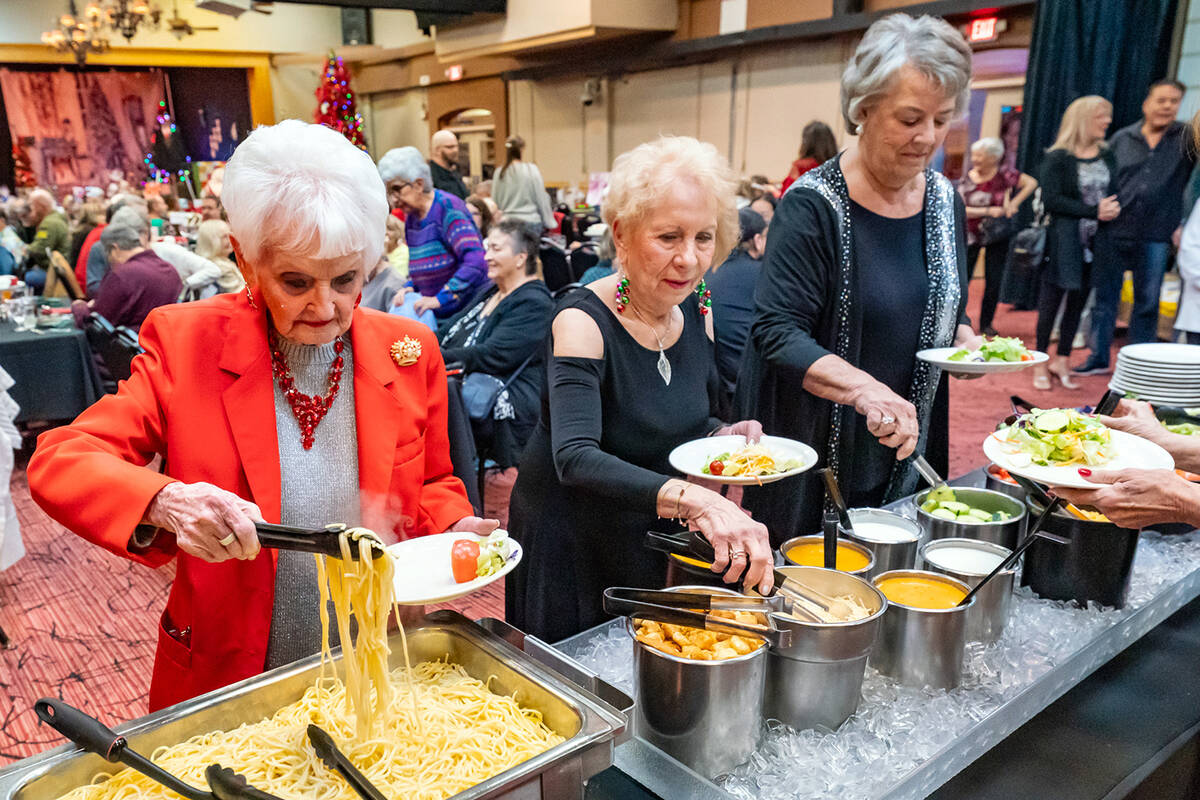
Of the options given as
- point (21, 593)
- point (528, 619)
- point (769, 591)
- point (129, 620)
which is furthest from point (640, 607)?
point (21, 593)

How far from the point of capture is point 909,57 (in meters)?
1.94

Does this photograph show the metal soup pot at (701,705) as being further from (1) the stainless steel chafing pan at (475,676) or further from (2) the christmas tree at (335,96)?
(2) the christmas tree at (335,96)

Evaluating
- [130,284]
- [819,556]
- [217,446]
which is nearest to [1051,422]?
[819,556]

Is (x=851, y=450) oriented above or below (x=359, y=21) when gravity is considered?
below

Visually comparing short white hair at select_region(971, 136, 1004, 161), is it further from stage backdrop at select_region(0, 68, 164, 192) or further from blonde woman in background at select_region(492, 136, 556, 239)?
stage backdrop at select_region(0, 68, 164, 192)

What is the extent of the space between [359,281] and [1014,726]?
1.24 metres

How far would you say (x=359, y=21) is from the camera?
55.7 feet

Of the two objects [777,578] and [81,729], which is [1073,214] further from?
[81,729]

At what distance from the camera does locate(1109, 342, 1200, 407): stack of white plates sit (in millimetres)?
2432

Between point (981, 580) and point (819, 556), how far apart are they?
26 centimetres

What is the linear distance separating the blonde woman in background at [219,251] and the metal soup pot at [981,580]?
5564mm

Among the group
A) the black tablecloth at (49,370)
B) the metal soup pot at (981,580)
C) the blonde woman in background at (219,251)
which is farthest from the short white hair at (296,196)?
the blonde woman in background at (219,251)

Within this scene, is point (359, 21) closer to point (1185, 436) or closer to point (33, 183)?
point (33, 183)

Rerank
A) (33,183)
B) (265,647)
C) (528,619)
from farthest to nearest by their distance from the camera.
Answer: (33,183) → (528,619) → (265,647)
